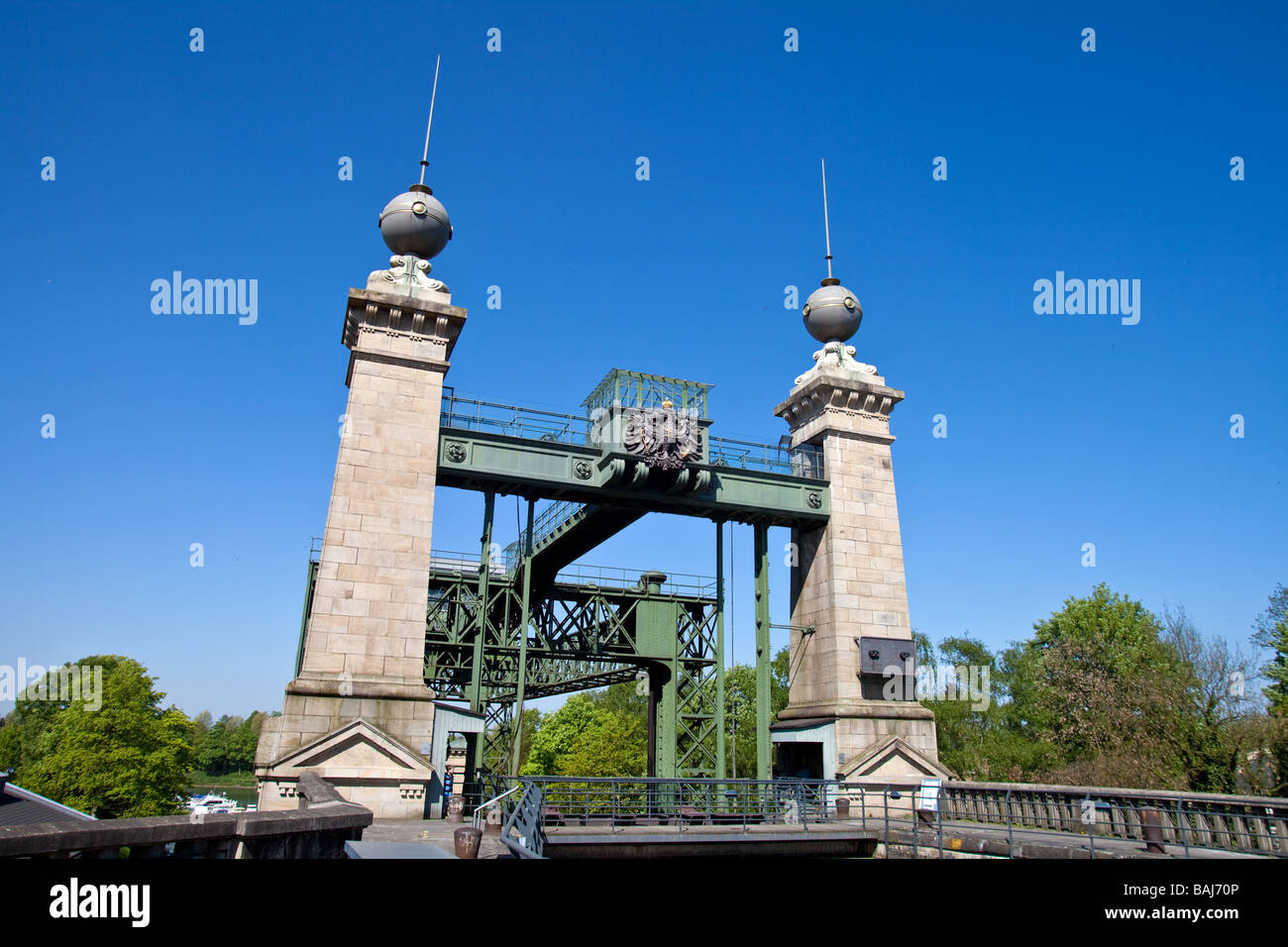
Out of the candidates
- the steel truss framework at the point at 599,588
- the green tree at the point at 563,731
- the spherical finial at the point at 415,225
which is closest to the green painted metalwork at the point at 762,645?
the steel truss framework at the point at 599,588

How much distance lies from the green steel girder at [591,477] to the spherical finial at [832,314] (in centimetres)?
597

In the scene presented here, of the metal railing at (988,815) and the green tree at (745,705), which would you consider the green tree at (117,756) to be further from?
the green tree at (745,705)

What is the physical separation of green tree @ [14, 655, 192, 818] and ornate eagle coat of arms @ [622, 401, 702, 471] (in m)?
39.5

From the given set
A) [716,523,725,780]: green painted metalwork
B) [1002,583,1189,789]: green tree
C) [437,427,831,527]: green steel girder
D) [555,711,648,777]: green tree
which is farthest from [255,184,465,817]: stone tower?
[555,711,648,777]: green tree

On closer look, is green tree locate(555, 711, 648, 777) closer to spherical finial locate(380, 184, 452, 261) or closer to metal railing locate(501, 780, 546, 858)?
spherical finial locate(380, 184, 452, 261)

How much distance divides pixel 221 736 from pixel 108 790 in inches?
5056

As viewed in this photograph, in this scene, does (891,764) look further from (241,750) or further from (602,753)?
(241,750)

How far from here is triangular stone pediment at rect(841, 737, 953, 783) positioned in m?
23.8

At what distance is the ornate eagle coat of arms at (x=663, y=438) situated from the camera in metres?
23.5

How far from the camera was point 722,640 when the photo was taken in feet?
89.4

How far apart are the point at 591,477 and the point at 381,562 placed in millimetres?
6488
